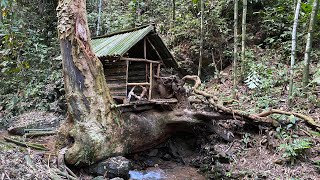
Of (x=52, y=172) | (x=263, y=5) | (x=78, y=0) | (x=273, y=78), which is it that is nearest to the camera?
(x=52, y=172)

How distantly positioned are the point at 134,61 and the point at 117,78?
105cm

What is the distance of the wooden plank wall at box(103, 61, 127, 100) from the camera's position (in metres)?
9.61

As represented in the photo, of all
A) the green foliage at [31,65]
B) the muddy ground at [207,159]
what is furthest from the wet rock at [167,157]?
the green foliage at [31,65]

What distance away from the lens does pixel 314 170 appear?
6496 mm

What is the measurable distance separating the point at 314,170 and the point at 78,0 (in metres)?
7.39

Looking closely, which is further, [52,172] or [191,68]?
[191,68]

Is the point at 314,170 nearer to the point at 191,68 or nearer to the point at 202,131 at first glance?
the point at 202,131

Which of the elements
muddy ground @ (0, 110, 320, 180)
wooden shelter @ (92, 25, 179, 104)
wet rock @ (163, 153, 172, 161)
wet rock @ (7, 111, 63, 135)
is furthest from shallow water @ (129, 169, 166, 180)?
wet rock @ (7, 111, 63, 135)

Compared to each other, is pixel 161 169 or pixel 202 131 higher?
pixel 202 131

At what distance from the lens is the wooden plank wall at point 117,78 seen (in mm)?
9609

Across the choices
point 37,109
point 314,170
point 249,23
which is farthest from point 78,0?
point 249,23

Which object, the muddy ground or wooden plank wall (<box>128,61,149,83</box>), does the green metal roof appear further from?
the muddy ground

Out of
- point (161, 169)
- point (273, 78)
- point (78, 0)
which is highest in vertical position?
point (78, 0)

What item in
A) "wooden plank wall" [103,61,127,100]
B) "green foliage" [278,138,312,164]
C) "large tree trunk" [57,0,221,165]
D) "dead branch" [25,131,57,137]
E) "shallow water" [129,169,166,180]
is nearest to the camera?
"green foliage" [278,138,312,164]
